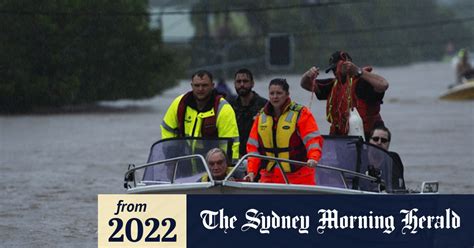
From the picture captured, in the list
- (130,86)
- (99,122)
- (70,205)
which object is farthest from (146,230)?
(130,86)

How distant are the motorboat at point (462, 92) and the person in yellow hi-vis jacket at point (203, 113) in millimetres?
43766

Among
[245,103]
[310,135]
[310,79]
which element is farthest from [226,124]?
[245,103]

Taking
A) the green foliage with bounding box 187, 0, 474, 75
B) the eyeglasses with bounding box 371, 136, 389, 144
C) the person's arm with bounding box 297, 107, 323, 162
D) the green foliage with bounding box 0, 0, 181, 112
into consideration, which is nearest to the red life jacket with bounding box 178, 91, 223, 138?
the person's arm with bounding box 297, 107, 323, 162

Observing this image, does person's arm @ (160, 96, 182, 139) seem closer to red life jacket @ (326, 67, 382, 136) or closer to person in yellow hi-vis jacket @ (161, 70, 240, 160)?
person in yellow hi-vis jacket @ (161, 70, 240, 160)

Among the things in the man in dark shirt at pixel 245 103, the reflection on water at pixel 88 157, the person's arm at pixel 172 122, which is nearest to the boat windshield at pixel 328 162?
the person's arm at pixel 172 122

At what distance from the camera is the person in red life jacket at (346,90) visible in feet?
43.5

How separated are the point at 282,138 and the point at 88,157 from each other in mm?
17178

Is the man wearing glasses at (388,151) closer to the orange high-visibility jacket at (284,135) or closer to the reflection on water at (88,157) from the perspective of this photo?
the orange high-visibility jacket at (284,135)

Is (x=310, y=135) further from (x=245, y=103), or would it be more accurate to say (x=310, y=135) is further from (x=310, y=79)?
(x=245, y=103)

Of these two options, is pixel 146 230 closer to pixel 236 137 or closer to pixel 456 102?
pixel 236 137

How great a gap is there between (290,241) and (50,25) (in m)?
38.9

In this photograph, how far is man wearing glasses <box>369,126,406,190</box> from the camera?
41.6 feet

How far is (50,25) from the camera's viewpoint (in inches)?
1902

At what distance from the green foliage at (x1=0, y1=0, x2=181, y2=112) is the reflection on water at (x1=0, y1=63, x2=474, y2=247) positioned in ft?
3.43
